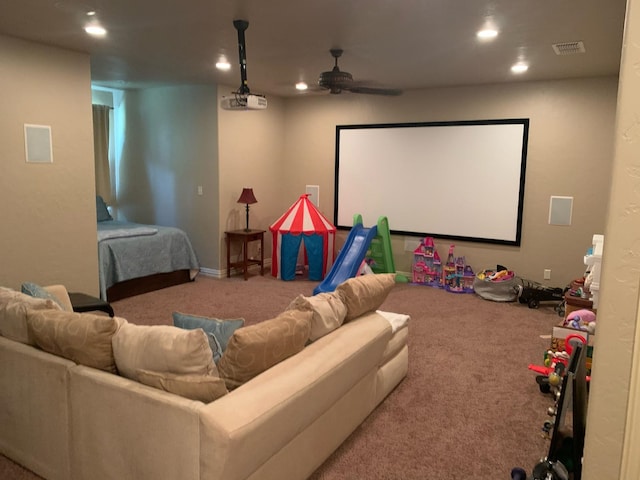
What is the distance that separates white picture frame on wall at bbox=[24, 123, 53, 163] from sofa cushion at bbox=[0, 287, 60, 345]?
8.05 ft

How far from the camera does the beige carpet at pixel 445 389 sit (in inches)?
102

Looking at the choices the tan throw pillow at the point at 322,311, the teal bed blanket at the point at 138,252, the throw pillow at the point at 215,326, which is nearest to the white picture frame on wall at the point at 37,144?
the teal bed blanket at the point at 138,252

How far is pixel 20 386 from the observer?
237 centimetres

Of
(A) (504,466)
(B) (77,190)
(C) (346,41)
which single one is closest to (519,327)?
(A) (504,466)

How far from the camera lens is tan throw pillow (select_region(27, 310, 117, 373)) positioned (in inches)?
85.0

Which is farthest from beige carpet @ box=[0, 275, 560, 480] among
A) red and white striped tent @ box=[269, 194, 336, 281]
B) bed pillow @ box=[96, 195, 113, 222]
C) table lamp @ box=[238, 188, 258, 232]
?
bed pillow @ box=[96, 195, 113, 222]

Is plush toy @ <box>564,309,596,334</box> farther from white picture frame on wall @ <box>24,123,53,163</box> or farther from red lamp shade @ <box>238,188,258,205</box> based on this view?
white picture frame on wall @ <box>24,123,53,163</box>

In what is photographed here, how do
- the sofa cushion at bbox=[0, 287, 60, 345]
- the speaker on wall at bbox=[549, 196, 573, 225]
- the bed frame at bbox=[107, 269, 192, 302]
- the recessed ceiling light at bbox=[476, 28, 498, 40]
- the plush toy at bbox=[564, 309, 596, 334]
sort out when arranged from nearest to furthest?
the sofa cushion at bbox=[0, 287, 60, 345], the plush toy at bbox=[564, 309, 596, 334], the recessed ceiling light at bbox=[476, 28, 498, 40], the bed frame at bbox=[107, 269, 192, 302], the speaker on wall at bbox=[549, 196, 573, 225]

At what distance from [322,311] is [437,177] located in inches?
179

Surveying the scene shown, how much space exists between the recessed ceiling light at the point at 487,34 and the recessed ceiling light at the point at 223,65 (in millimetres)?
2482

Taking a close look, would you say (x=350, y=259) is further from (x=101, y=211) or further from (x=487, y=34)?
(x=101, y=211)

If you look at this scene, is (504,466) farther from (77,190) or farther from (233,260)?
(233,260)

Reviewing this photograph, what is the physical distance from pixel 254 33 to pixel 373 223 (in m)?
3.76

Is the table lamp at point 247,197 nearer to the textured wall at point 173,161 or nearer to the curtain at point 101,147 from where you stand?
the textured wall at point 173,161
